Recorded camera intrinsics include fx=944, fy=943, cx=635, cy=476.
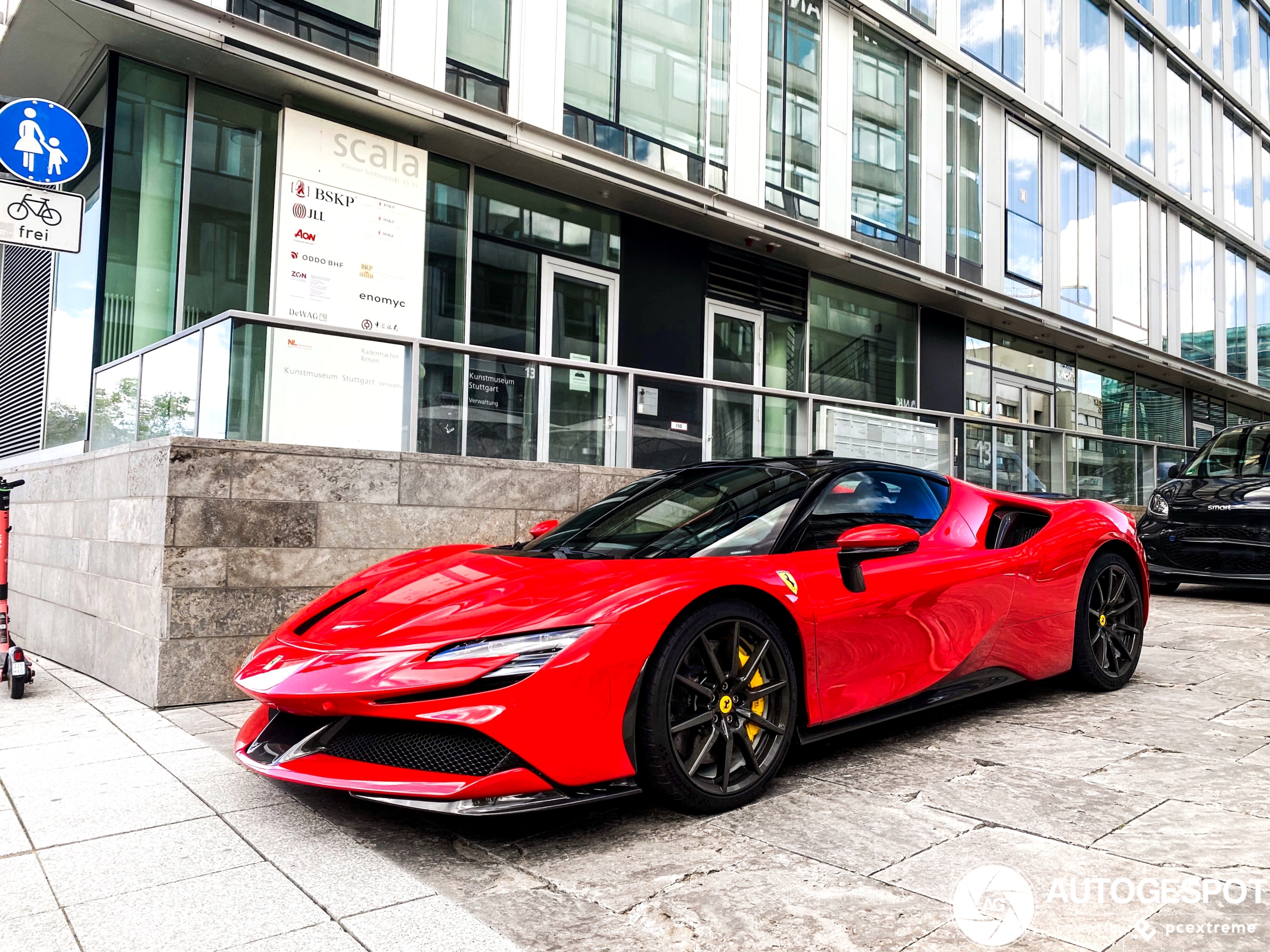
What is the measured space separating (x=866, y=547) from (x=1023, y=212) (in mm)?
15353

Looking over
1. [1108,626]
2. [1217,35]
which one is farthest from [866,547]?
[1217,35]

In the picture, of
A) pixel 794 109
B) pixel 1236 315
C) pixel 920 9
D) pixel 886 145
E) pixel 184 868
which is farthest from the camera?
pixel 1236 315

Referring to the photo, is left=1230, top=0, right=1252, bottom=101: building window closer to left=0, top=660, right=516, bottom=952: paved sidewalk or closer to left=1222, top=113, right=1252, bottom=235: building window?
left=1222, top=113, right=1252, bottom=235: building window

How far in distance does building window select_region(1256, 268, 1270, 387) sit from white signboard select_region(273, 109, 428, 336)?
25.3m

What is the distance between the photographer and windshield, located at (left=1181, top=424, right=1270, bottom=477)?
8.92 metres

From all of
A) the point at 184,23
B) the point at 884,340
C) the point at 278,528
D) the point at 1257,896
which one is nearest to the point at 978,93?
the point at 884,340

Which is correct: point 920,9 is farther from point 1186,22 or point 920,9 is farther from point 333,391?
point 333,391

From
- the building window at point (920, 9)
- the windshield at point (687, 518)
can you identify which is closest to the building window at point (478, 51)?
the windshield at point (687, 518)

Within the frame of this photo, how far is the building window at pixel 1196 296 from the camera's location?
2197 cm

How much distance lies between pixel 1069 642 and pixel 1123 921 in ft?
8.65

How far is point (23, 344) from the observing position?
926 cm

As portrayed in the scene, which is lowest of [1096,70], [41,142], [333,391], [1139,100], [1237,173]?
[333,391]

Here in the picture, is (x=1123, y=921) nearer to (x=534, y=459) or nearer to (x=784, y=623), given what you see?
(x=784, y=623)

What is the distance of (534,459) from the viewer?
21.5 feet
